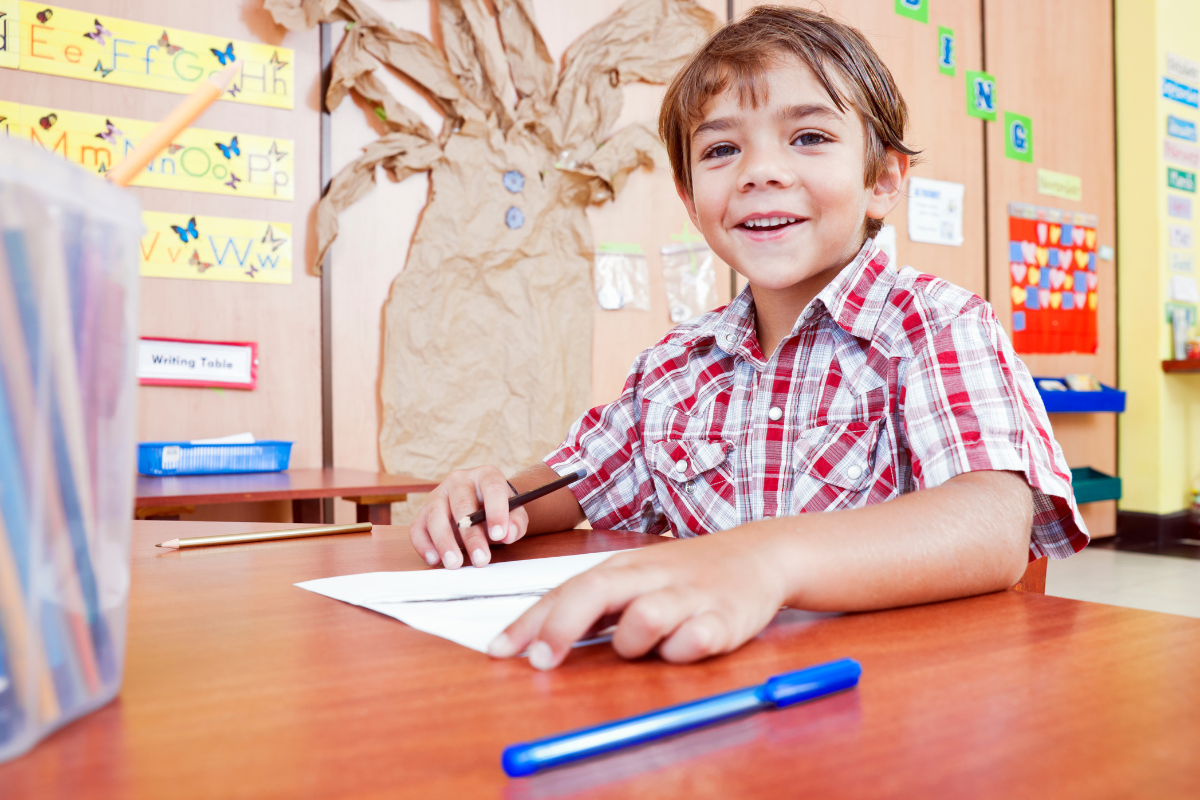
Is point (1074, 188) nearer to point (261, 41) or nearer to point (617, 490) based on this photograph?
point (261, 41)

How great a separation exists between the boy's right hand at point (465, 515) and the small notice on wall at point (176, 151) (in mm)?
1362

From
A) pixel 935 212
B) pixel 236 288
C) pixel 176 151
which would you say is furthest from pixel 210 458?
pixel 935 212

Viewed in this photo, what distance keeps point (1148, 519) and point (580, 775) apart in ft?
13.2

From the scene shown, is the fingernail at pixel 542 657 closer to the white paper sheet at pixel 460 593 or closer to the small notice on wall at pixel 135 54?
the white paper sheet at pixel 460 593

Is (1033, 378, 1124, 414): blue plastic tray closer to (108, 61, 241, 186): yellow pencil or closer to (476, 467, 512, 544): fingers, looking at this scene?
(476, 467, 512, 544): fingers

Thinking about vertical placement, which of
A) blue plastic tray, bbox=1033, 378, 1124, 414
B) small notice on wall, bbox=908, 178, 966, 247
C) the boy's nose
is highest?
small notice on wall, bbox=908, 178, 966, 247

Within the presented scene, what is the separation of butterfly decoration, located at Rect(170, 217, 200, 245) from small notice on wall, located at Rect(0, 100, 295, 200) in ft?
0.23

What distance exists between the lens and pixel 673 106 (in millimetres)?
1058

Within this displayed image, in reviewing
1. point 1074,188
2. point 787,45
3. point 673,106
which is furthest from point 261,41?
point 1074,188

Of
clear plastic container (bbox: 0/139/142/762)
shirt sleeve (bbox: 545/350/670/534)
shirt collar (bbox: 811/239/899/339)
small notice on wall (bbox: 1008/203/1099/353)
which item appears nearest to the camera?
clear plastic container (bbox: 0/139/142/762)

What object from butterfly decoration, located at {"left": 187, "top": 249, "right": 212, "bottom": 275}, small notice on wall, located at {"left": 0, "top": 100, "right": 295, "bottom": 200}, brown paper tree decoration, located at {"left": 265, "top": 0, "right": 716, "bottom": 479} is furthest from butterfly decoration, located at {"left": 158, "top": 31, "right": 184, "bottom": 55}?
butterfly decoration, located at {"left": 187, "top": 249, "right": 212, "bottom": 275}

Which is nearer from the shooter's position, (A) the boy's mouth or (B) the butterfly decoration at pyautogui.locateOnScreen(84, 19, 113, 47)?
(A) the boy's mouth

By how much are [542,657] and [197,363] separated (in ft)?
5.64

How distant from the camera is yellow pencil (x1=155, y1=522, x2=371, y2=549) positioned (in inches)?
29.9
